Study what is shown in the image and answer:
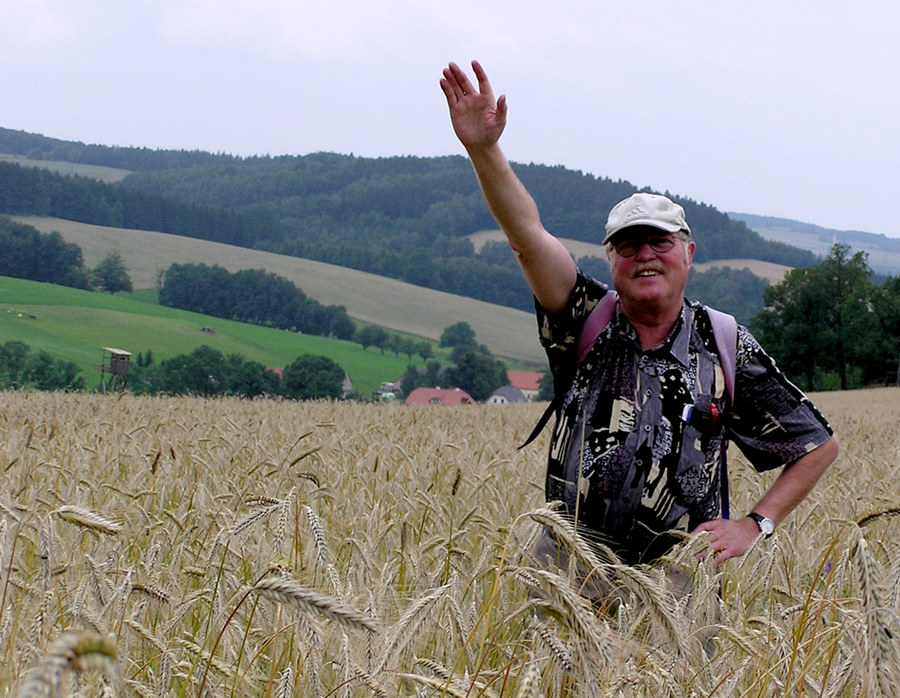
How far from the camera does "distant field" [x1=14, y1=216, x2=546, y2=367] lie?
267 feet

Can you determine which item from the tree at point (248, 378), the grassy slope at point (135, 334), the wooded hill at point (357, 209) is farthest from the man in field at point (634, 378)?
the wooded hill at point (357, 209)

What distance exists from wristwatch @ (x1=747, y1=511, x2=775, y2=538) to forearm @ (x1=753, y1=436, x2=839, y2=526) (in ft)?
0.29

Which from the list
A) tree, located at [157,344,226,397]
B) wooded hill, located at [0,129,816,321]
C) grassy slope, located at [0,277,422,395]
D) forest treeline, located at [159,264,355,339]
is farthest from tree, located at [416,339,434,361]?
tree, located at [157,344,226,397]

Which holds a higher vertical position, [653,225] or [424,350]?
[653,225]

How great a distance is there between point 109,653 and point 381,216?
147 m

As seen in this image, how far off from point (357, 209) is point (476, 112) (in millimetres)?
148794

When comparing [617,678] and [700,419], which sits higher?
[700,419]

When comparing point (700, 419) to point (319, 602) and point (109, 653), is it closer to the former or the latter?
point (319, 602)

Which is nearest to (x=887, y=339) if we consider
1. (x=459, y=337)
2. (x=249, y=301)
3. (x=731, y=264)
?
(x=459, y=337)

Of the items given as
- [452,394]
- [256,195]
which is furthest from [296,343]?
[256,195]

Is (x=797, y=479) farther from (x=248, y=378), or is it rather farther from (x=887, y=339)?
(x=887, y=339)

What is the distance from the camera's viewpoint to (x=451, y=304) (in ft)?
302

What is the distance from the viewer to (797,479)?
9.93 ft

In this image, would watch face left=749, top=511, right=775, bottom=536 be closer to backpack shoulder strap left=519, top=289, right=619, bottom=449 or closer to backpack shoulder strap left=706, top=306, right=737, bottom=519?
backpack shoulder strap left=706, top=306, right=737, bottom=519
